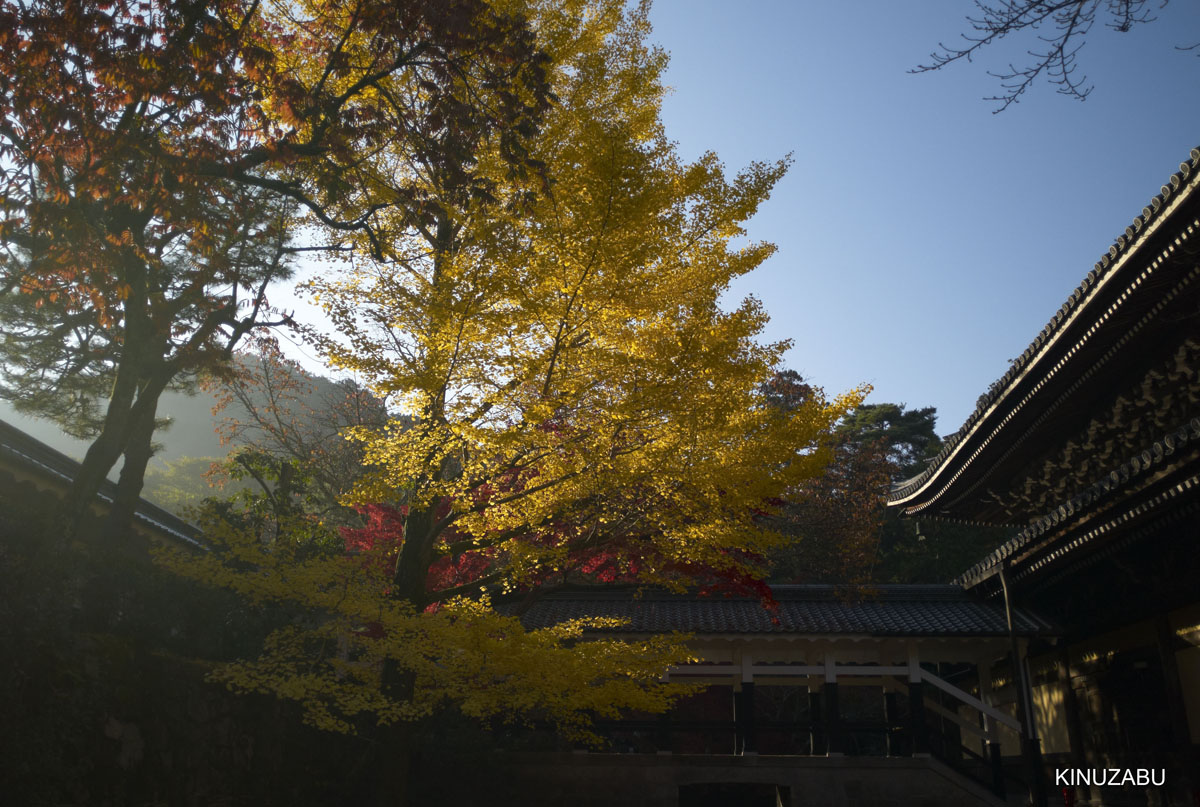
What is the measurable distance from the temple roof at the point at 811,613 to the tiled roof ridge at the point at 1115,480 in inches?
92.7

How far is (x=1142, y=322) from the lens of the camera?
7156mm

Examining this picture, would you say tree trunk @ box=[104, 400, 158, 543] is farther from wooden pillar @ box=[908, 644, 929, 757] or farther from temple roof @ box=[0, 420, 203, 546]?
wooden pillar @ box=[908, 644, 929, 757]

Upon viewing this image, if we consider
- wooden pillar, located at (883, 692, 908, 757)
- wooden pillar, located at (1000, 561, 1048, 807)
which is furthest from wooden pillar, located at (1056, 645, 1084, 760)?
wooden pillar, located at (883, 692, 908, 757)

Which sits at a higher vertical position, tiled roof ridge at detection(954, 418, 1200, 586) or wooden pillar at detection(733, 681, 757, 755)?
tiled roof ridge at detection(954, 418, 1200, 586)

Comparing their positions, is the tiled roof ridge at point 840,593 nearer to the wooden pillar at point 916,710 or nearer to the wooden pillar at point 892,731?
the wooden pillar at point 916,710

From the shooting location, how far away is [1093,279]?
6.98m

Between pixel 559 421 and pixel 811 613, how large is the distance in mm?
7554

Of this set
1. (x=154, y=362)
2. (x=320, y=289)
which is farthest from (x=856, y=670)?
(x=154, y=362)

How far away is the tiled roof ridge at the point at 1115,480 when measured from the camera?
5902mm

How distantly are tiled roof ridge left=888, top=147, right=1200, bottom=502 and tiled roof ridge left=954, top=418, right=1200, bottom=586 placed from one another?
137 centimetres

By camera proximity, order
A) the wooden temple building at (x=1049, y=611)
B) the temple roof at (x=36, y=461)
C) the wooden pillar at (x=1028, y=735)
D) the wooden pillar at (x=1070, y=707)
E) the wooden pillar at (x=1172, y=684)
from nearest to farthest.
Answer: the wooden temple building at (x=1049, y=611)
the wooden pillar at (x=1172, y=684)
the wooden pillar at (x=1028, y=735)
the temple roof at (x=36, y=461)
the wooden pillar at (x=1070, y=707)

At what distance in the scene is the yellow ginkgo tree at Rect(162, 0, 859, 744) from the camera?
6570 mm

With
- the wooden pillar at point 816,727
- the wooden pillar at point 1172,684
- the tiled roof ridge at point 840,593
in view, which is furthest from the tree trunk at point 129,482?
the wooden pillar at point 1172,684

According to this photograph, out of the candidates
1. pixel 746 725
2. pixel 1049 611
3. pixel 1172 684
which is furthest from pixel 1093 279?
pixel 746 725
